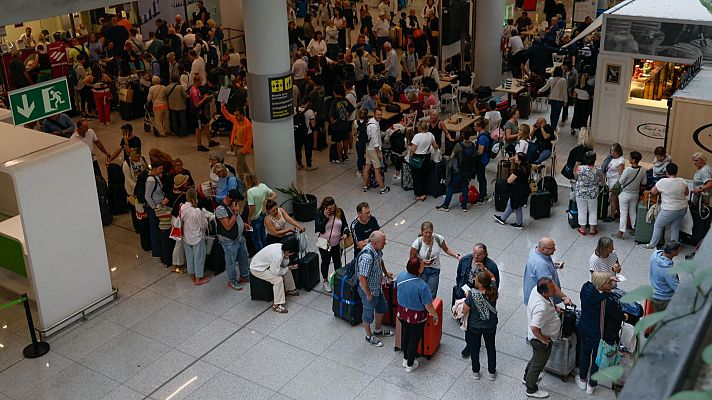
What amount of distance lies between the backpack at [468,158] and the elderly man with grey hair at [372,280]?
358 cm

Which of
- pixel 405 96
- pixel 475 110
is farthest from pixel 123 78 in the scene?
pixel 475 110

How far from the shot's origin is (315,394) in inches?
307

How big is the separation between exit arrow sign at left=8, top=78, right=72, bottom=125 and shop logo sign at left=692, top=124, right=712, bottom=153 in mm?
9081

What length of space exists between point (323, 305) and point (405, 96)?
6827 millimetres

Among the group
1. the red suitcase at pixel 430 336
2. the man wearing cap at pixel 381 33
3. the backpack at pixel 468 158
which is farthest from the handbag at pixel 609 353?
the man wearing cap at pixel 381 33

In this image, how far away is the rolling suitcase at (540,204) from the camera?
11555mm

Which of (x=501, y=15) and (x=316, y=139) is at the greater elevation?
(x=501, y=15)

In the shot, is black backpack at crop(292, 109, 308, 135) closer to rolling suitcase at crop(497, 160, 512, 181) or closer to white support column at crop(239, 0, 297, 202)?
white support column at crop(239, 0, 297, 202)

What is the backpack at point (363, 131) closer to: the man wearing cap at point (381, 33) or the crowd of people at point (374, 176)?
the crowd of people at point (374, 176)

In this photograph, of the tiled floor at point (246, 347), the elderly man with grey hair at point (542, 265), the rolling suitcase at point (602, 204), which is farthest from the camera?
the rolling suitcase at point (602, 204)

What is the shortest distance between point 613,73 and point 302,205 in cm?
641

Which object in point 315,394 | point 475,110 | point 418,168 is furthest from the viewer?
point 475,110

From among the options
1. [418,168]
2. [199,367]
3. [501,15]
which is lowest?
[199,367]

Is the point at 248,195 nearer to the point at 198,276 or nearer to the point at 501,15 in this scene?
the point at 198,276
